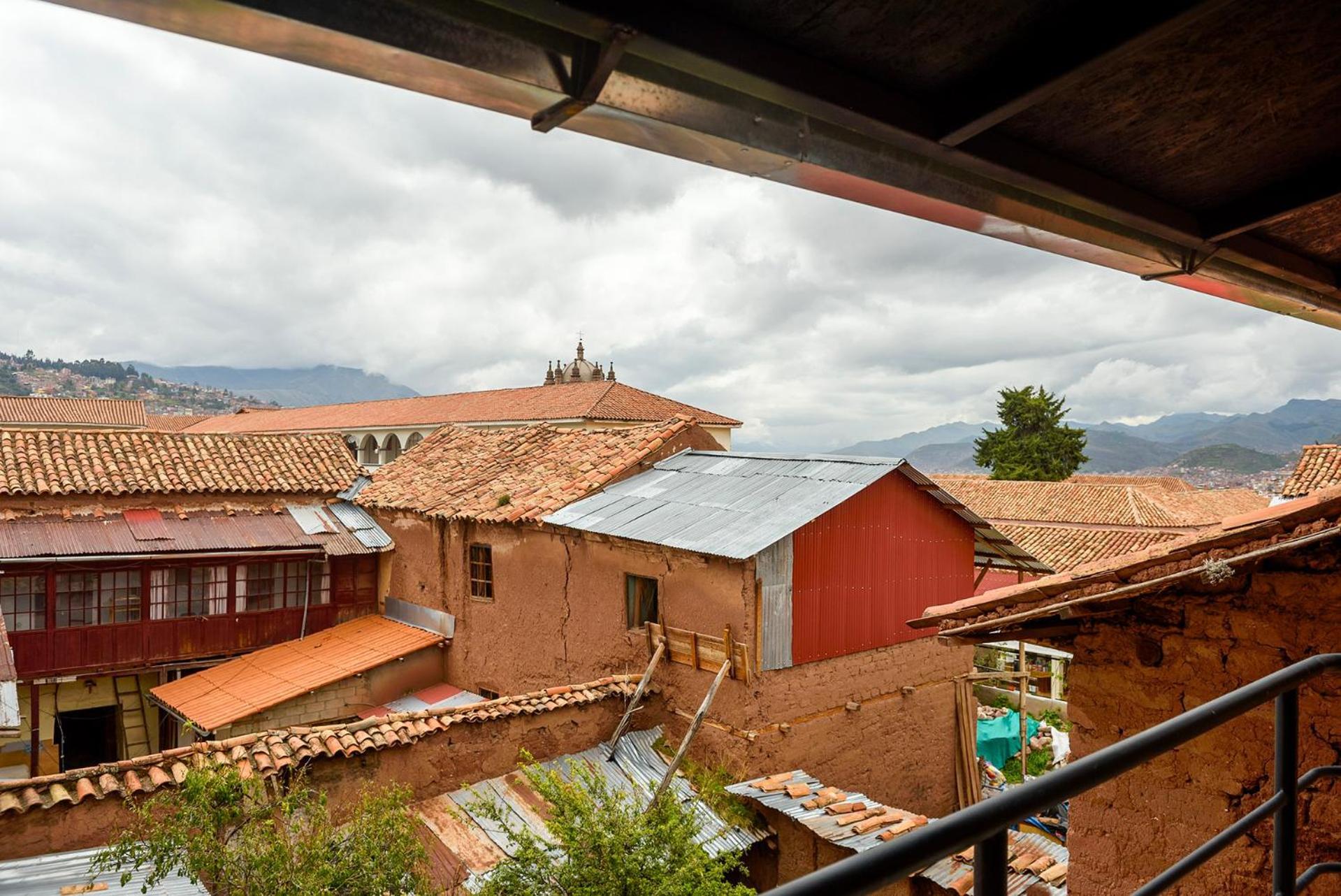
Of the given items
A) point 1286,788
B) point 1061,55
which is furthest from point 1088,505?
point 1061,55

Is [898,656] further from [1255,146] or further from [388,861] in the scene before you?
[1255,146]

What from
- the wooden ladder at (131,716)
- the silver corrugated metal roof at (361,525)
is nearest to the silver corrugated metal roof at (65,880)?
Answer: the silver corrugated metal roof at (361,525)

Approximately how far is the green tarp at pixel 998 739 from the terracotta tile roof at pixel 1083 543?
7360 mm

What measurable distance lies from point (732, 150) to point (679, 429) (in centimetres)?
1147

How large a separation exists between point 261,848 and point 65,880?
1.72 metres

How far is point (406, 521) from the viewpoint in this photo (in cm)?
1526

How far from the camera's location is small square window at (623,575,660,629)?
10617mm

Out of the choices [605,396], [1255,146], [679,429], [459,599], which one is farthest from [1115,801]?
[605,396]

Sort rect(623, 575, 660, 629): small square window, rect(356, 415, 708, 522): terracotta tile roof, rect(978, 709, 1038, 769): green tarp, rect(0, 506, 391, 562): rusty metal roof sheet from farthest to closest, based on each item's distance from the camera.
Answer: rect(978, 709, 1038, 769): green tarp < rect(0, 506, 391, 562): rusty metal roof sheet < rect(356, 415, 708, 522): terracotta tile roof < rect(623, 575, 660, 629): small square window

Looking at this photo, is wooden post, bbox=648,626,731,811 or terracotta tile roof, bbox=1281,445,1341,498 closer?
wooden post, bbox=648,626,731,811

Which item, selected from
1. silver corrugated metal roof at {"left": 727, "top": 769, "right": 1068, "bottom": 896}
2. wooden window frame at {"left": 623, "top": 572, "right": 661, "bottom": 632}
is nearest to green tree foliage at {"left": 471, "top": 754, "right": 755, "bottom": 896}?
silver corrugated metal roof at {"left": 727, "top": 769, "right": 1068, "bottom": 896}

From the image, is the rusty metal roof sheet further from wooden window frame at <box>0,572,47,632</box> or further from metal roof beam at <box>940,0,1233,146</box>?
metal roof beam at <box>940,0,1233,146</box>

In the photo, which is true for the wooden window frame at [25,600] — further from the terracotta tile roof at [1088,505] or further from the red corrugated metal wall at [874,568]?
the terracotta tile roof at [1088,505]

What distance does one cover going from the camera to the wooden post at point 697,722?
28.7ft
